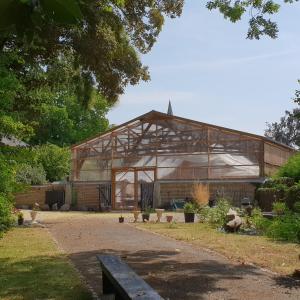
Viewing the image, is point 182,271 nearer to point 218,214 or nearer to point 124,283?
point 124,283

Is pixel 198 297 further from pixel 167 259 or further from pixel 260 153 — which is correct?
pixel 260 153

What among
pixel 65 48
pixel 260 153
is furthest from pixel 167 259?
pixel 260 153

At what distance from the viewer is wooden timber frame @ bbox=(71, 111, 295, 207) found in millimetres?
29234

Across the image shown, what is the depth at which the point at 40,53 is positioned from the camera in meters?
13.2

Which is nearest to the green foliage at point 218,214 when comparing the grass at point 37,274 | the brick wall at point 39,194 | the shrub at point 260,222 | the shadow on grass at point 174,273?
the shrub at point 260,222

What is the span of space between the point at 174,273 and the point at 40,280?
198 cm

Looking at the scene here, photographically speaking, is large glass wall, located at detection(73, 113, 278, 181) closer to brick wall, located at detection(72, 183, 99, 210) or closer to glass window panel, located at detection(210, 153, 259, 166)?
glass window panel, located at detection(210, 153, 259, 166)

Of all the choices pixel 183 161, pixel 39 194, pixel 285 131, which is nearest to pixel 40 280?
pixel 183 161

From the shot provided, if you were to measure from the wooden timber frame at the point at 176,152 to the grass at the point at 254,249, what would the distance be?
16.1 metres

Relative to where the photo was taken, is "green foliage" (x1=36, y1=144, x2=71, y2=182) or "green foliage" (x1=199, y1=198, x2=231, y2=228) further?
"green foliage" (x1=36, y1=144, x2=71, y2=182)

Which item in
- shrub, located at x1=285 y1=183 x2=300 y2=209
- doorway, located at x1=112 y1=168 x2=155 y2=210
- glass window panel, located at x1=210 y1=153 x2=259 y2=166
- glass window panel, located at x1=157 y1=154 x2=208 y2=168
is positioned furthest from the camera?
doorway, located at x1=112 y1=168 x2=155 y2=210

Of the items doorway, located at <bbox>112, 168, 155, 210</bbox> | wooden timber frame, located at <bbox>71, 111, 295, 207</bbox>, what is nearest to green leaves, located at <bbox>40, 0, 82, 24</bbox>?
wooden timber frame, located at <bbox>71, 111, 295, 207</bbox>

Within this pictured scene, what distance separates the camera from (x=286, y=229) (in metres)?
11.7

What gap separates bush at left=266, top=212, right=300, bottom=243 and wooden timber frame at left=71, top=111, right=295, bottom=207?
16.6 metres
